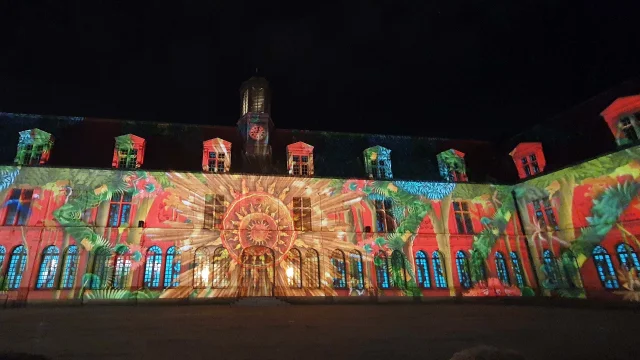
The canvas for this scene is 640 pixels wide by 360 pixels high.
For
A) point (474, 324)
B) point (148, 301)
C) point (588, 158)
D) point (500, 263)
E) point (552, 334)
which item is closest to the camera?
point (552, 334)

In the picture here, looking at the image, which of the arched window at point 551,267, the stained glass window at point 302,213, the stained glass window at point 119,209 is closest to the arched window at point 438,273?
the arched window at point 551,267

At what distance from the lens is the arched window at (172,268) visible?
19250 mm

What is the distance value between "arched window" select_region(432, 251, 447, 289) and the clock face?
14134 mm

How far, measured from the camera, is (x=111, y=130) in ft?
75.9

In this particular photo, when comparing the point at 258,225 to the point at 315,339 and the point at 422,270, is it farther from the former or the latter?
the point at 315,339

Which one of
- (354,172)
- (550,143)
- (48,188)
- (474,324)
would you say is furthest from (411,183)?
(48,188)

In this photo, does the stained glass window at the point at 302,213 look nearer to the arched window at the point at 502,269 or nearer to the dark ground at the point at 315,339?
the dark ground at the point at 315,339

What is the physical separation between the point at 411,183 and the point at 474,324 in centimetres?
1472

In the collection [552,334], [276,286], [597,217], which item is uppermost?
[597,217]

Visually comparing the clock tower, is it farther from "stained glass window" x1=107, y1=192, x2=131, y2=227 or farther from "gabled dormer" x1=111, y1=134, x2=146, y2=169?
"stained glass window" x1=107, y1=192, x2=131, y2=227

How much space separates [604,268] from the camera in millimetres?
18984

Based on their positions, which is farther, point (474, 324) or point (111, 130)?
point (111, 130)

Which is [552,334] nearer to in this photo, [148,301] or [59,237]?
[148,301]

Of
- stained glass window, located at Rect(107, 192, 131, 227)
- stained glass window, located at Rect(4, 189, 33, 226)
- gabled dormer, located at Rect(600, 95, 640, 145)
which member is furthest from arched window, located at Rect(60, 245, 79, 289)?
gabled dormer, located at Rect(600, 95, 640, 145)
